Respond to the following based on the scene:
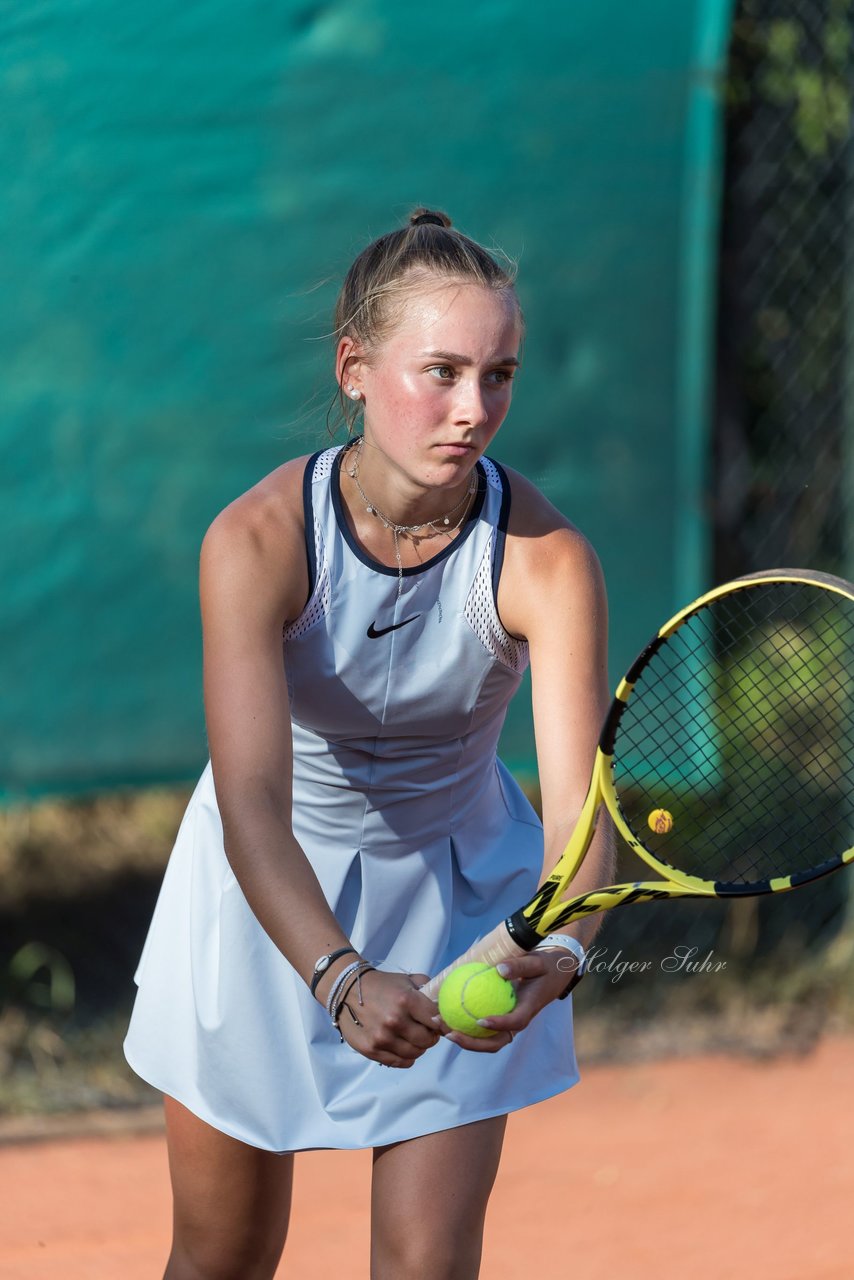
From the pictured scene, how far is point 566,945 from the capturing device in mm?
1941

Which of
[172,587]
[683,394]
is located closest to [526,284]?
[683,394]

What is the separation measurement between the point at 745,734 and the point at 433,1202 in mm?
2397

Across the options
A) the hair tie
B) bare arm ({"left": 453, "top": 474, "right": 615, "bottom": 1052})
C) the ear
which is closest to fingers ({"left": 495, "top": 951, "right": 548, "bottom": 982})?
bare arm ({"left": 453, "top": 474, "right": 615, "bottom": 1052})

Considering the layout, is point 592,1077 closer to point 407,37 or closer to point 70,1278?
point 70,1278

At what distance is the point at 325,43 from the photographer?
3.75m

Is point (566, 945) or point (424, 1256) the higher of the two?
point (566, 945)

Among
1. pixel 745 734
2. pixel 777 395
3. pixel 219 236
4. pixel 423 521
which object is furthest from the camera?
pixel 777 395

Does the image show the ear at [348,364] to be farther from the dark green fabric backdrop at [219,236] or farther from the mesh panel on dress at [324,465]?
the dark green fabric backdrop at [219,236]

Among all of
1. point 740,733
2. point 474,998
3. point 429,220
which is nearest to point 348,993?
point 474,998

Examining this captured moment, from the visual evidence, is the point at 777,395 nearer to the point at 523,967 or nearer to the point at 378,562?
the point at 378,562

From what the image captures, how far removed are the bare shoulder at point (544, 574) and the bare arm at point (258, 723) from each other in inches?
10.8

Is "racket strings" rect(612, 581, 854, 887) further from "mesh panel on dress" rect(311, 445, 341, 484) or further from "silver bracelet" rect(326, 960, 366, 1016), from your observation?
"silver bracelet" rect(326, 960, 366, 1016)

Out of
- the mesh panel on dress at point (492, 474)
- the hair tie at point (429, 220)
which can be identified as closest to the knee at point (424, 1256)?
the mesh panel on dress at point (492, 474)

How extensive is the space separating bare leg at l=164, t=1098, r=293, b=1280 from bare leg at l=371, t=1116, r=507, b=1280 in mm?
206
